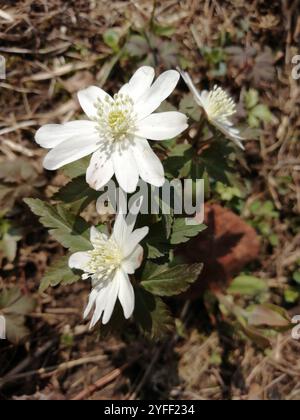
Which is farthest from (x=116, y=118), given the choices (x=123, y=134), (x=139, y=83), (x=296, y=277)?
(x=296, y=277)

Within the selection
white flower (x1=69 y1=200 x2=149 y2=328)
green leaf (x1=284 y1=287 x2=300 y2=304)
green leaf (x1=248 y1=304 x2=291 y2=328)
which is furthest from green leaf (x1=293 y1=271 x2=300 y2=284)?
white flower (x1=69 y1=200 x2=149 y2=328)

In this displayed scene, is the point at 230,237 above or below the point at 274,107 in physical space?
below

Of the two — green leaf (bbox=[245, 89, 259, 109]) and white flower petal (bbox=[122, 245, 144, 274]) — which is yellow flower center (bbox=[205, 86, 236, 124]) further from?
green leaf (bbox=[245, 89, 259, 109])

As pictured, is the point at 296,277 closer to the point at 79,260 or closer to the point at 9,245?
the point at 79,260

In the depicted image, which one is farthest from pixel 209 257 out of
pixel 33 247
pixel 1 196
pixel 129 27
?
pixel 129 27

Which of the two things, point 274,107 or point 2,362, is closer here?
point 2,362

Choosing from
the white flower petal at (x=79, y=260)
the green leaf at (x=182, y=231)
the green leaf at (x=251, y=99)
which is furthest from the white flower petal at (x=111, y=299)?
the green leaf at (x=251, y=99)
